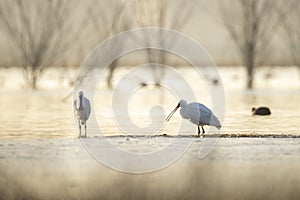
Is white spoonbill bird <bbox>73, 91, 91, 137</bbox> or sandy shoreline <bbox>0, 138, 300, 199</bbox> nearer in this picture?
sandy shoreline <bbox>0, 138, 300, 199</bbox>

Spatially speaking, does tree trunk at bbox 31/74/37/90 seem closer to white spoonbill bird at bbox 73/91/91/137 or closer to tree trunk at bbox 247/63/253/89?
tree trunk at bbox 247/63/253/89

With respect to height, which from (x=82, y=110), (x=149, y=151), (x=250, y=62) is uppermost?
(x=250, y=62)

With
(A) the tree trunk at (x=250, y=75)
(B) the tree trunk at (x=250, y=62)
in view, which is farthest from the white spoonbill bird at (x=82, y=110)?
(B) the tree trunk at (x=250, y=62)

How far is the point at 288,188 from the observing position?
6.25m

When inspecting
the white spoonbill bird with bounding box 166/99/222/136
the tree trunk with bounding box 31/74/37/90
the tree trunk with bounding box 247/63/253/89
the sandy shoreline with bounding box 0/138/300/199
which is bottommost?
the sandy shoreline with bounding box 0/138/300/199

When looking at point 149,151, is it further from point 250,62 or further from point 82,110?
point 250,62

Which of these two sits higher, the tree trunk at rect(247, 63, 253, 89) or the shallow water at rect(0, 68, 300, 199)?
the tree trunk at rect(247, 63, 253, 89)

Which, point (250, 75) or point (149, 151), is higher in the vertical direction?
→ point (250, 75)

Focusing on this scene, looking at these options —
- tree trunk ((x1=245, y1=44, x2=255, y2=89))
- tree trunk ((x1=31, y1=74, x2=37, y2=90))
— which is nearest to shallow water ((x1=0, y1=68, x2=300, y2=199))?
tree trunk ((x1=31, y1=74, x2=37, y2=90))

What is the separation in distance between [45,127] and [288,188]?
6862 millimetres

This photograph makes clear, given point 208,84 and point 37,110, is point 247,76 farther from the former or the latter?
point 37,110

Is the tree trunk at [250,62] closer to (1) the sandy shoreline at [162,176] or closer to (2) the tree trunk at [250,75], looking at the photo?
(2) the tree trunk at [250,75]

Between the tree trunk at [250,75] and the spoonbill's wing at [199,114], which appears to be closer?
the spoonbill's wing at [199,114]

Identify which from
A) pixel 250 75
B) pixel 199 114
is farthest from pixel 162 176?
pixel 250 75
